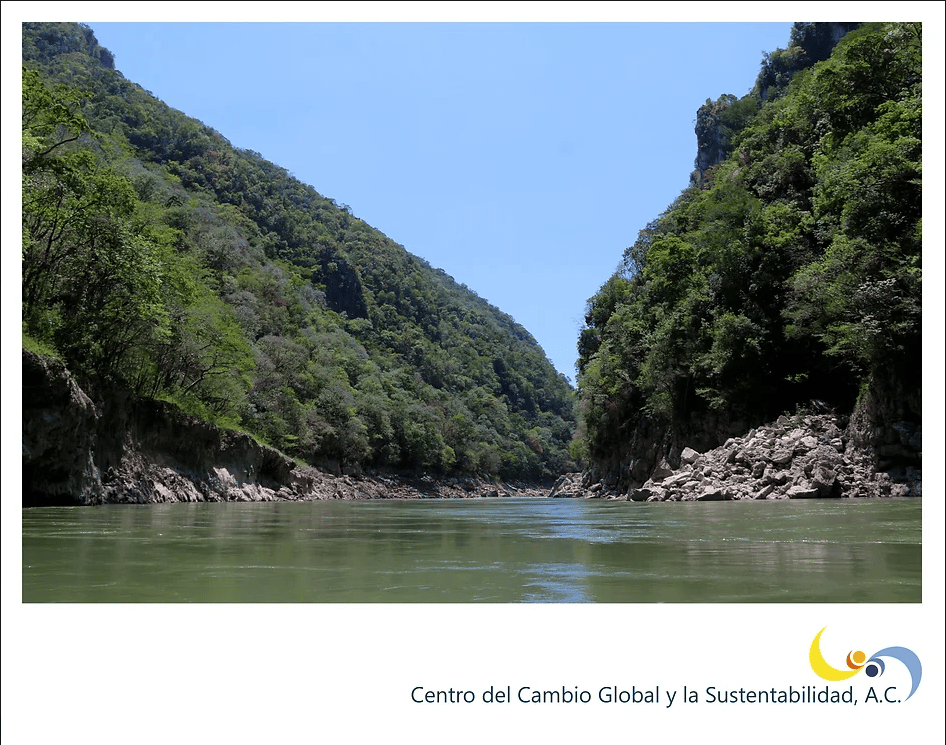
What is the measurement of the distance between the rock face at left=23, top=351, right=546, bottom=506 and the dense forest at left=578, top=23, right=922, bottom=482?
22.1m

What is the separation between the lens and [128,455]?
2961cm

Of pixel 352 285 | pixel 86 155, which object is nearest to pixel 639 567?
pixel 86 155

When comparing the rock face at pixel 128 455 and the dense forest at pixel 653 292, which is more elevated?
the dense forest at pixel 653 292

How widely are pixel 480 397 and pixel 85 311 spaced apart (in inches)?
4296

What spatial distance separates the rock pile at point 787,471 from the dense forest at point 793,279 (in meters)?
2.00

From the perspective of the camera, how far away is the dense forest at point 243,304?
27125 millimetres

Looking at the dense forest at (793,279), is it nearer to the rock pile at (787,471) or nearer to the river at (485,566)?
the rock pile at (787,471)

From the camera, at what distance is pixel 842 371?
1294 inches

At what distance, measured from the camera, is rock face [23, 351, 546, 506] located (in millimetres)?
21188

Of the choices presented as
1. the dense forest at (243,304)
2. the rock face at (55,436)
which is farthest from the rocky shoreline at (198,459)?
the dense forest at (243,304)
